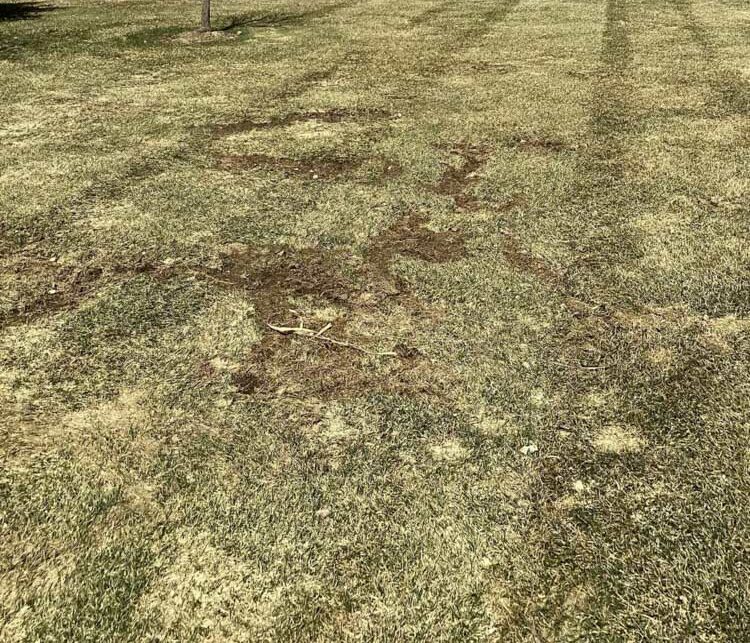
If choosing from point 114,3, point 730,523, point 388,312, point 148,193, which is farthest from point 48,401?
point 114,3

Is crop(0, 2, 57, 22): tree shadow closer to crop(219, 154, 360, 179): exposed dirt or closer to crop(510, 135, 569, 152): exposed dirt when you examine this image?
crop(219, 154, 360, 179): exposed dirt

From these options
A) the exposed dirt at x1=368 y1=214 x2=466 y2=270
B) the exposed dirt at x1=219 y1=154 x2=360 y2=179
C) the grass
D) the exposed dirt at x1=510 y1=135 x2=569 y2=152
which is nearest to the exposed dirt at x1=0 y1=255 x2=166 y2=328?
the grass

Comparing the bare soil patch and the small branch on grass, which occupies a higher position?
the bare soil patch

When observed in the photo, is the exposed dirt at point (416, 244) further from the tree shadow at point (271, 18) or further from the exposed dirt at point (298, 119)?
the tree shadow at point (271, 18)

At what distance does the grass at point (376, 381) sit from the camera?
1870 millimetres

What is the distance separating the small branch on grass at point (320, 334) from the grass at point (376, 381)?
41 mm

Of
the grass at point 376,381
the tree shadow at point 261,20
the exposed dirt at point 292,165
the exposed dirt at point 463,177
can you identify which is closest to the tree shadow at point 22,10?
the tree shadow at point 261,20

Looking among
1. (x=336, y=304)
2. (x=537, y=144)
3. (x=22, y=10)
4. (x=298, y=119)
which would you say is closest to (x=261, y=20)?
(x=22, y=10)

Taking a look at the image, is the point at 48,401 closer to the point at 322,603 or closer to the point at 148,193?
the point at 322,603

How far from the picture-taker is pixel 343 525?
2062 mm

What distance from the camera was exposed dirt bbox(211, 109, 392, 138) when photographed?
605 centimetres

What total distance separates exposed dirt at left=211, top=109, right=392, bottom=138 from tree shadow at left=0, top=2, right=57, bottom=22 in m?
9.90

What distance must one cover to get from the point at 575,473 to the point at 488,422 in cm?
40

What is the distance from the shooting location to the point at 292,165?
513 cm
